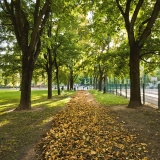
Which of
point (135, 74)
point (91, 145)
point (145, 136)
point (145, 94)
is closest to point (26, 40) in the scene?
point (135, 74)

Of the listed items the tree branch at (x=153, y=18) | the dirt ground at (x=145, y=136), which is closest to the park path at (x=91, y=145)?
the dirt ground at (x=145, y=136)

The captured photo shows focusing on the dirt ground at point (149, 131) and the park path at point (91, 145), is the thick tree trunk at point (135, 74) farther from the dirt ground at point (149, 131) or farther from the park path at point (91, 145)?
the park path at point (91, 145)

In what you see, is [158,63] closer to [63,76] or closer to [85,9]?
[85,9]

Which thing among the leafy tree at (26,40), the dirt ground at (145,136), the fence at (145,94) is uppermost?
the leafy tree at (26,40)

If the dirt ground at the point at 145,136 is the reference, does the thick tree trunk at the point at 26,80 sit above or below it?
above

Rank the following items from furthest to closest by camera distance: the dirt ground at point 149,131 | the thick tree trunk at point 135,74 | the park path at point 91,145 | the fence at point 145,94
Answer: the fence at point 145,94, the thick tree trunk at point 135,74, the dirt ground at point 149,131, the park path at point 91,145

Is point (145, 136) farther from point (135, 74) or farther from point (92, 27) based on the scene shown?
point (92, 27)

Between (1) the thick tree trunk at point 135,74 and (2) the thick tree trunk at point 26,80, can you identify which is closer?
(2) the thick tree trunk at point 26,80

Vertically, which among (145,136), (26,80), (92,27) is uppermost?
(92,27)

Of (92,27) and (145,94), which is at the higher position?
(92,27)

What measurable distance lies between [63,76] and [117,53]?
3013cm

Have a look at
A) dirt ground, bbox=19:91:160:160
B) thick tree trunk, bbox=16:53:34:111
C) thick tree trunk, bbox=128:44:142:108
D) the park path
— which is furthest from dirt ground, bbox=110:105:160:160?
thick tree trunk, bbox=16:53:34:111

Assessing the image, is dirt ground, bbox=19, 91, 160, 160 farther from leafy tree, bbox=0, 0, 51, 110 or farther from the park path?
leafy tree, bbox=0, 0, 51, 110

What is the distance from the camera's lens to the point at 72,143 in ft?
18.0
